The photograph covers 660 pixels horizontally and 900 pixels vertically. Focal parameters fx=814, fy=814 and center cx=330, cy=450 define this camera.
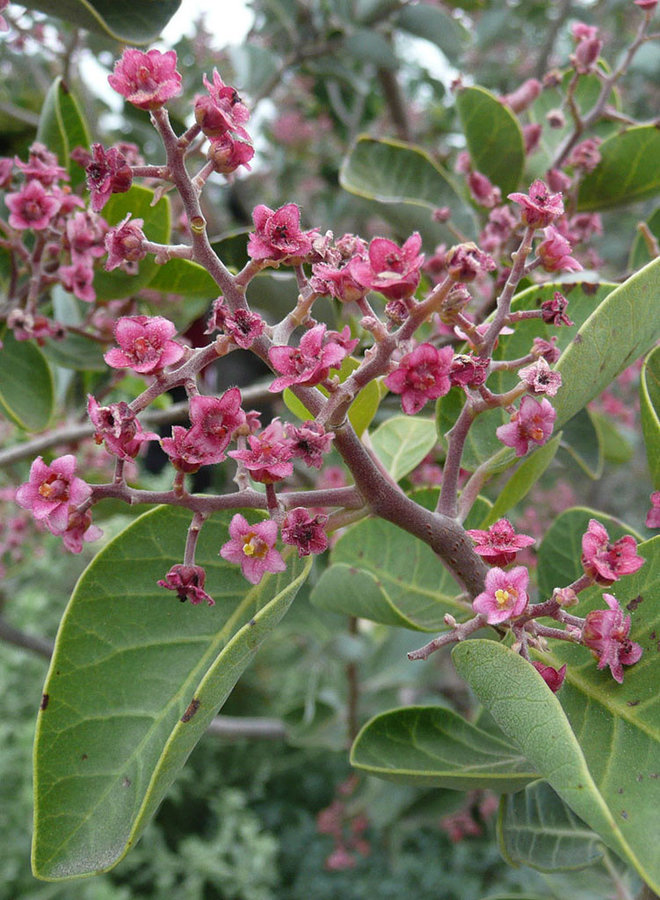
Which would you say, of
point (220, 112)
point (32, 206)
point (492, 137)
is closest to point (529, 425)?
point (220, 112)

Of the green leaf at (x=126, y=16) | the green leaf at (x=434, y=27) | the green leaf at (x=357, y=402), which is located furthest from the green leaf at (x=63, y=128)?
the green leaf at (x=434, y=27)

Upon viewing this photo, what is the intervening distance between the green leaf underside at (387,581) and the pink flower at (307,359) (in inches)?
15.9

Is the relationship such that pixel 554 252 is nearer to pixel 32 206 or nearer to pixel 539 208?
pixel 539 208

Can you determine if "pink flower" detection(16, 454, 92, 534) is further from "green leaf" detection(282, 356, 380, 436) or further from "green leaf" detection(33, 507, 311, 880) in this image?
"green leaf" detection(282, 356, 380, 436)

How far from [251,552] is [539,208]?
16.6 inches

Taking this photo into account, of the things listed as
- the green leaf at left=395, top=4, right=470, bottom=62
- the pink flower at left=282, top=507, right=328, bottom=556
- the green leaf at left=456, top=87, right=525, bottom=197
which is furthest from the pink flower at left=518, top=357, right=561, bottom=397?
the green leaf at left=395, top=4, right=470, bottom=62

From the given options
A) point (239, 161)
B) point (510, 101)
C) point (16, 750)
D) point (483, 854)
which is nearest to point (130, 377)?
point (510, 101)

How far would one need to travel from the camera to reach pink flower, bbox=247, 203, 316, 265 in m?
0.74

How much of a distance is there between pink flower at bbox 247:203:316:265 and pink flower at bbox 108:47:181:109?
0.12 meters

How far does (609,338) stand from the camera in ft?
2.59

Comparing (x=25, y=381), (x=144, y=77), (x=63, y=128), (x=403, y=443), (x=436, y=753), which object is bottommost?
(x=25, y=381)

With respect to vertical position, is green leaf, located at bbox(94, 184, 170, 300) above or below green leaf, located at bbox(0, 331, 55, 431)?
above

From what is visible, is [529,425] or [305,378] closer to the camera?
[305,378]

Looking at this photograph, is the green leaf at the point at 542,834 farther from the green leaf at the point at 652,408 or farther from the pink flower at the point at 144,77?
the pink flower at the point at 144,77
